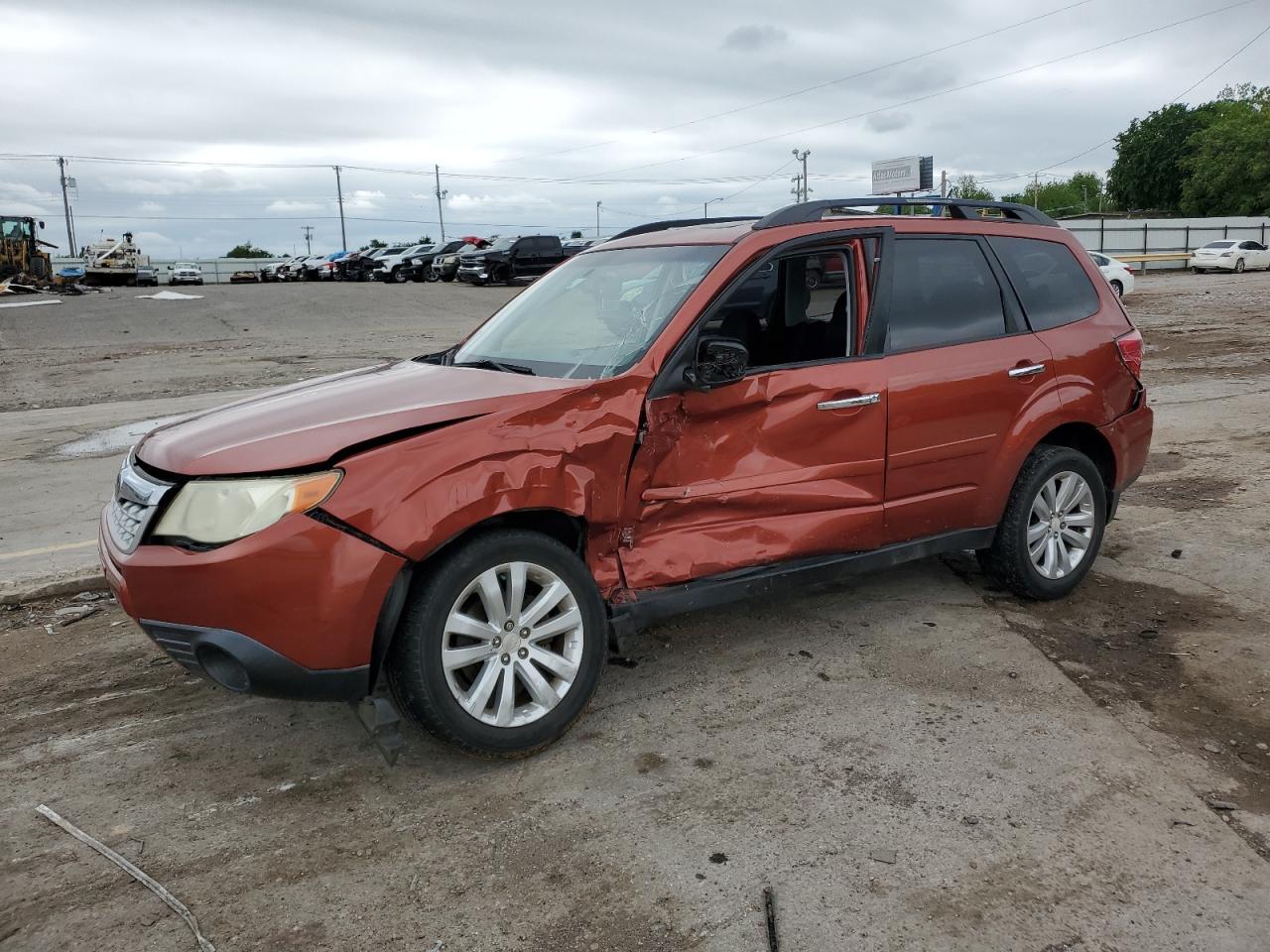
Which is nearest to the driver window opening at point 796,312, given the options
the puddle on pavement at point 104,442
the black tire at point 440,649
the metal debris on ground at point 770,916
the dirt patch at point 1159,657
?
the black tire at point 440,649

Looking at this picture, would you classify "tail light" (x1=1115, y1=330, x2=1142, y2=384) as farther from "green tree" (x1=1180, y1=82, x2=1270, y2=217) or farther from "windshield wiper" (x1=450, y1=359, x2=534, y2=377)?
"green tree" (x1=1180, y1=82, x2=1270, y2=217)

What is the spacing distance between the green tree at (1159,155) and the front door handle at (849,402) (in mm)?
85768

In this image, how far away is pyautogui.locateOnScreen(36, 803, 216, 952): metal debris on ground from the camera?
8.75ft

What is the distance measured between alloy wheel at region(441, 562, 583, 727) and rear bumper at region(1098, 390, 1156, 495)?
3.15m

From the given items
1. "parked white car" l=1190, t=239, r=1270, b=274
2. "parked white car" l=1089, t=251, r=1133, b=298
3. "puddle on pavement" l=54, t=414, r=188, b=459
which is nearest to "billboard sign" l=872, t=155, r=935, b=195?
"parked white car" l=1190, t=239, r=1270, b=274

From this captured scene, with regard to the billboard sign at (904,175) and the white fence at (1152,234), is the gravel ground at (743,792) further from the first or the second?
the billboard sign at (904,175)

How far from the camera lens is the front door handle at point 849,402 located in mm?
4148

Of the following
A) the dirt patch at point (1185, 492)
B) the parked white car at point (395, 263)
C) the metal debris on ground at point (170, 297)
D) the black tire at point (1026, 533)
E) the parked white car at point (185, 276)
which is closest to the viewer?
the black tire at point (1026, 533)

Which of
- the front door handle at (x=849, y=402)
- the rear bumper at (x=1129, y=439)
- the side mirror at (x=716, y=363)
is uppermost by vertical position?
the side mirror at (x=716, y=363)

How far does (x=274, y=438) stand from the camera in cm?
328

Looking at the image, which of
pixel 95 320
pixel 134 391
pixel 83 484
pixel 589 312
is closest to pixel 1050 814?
pixel 589 312

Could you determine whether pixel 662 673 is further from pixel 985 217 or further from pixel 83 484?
pixel 83 484

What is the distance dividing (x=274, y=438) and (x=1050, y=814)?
2719 millimetres

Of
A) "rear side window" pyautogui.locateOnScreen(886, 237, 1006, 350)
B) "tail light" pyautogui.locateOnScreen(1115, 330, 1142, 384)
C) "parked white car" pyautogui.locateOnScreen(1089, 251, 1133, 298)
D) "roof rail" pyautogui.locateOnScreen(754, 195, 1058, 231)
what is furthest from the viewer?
"parked white car" pyautogui.locateOnScreen(1089, 251, 1133, 298)
